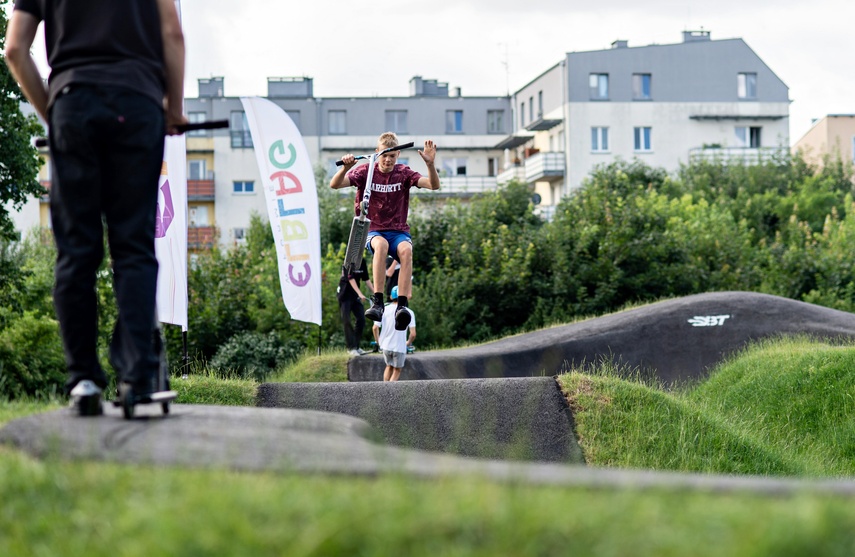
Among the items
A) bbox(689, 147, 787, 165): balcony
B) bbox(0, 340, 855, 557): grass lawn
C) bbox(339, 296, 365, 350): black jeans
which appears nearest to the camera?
bbox(0, 340, 855, 557): grass lawn

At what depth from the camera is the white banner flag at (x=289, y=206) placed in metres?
16.8

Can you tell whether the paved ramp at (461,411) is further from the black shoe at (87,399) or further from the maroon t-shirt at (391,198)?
the black shoe at (87,399)

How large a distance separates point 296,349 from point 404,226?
1253cm

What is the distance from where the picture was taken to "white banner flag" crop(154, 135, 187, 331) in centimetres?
1377

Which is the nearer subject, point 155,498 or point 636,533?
point 636,533

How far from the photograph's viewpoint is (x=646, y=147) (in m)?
68.6

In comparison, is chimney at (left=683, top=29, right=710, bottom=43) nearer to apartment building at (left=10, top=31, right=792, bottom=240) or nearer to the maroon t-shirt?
apartment building at (left=10, top=31, right=792, bottom=240)

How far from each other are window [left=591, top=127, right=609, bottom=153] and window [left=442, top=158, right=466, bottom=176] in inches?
485

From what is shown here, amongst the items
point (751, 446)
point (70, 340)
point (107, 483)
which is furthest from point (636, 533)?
point (751, 446)

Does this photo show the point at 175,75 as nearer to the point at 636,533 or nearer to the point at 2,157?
the point at 636,533

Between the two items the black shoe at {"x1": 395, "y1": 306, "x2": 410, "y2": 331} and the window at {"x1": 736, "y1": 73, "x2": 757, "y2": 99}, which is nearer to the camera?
the black shoe at {"x1": 395, "y1": 306, "x2": 410, "y2": 331}

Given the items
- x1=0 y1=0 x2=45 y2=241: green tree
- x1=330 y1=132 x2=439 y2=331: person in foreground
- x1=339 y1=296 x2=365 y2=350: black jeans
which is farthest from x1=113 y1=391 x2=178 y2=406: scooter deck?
x1=0 y1=0 x2=45 y2=241: green tree

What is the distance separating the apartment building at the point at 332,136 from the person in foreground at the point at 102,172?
222 feet

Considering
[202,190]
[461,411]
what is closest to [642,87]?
[202,190]
